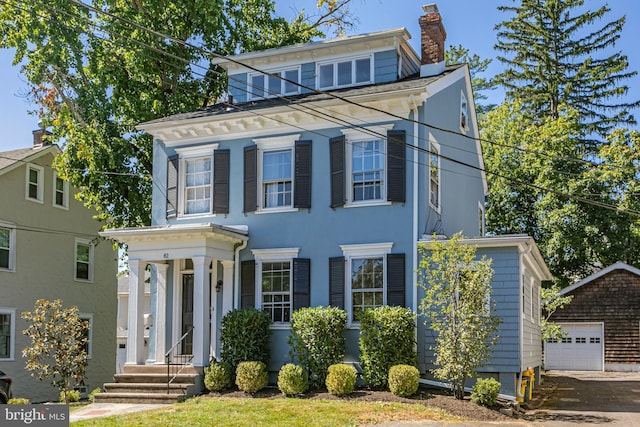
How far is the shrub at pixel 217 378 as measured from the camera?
55.5ft

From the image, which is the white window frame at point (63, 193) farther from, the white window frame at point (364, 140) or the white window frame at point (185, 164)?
the white window frame at point (364, 140)

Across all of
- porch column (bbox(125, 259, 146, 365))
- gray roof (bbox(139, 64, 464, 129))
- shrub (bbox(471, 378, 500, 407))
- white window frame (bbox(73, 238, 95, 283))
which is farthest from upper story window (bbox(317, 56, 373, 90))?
white window frame (bbox(73, 238, 95, 283))

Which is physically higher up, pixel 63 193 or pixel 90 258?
pixel 63 193

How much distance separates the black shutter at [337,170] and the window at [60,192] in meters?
13.4

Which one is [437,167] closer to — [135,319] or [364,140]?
[364,140]

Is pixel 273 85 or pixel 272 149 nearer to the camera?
pixel 272 149

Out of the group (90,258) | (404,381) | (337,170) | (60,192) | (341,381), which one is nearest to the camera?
(404,381)

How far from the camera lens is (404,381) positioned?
15391 mm

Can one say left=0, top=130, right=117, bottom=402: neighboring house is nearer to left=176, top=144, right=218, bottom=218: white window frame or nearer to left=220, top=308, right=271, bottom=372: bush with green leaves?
left=176, top=144, right=218, bottom=218: white window frame

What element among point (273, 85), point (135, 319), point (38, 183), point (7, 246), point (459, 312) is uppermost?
point (273, 85)

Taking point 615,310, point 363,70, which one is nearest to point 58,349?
point 363,70

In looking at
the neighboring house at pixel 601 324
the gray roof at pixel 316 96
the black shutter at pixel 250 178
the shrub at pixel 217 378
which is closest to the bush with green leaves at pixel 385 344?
the shrub at pixel 217 378

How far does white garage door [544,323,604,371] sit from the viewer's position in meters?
30.6

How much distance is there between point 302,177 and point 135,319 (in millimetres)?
5134
